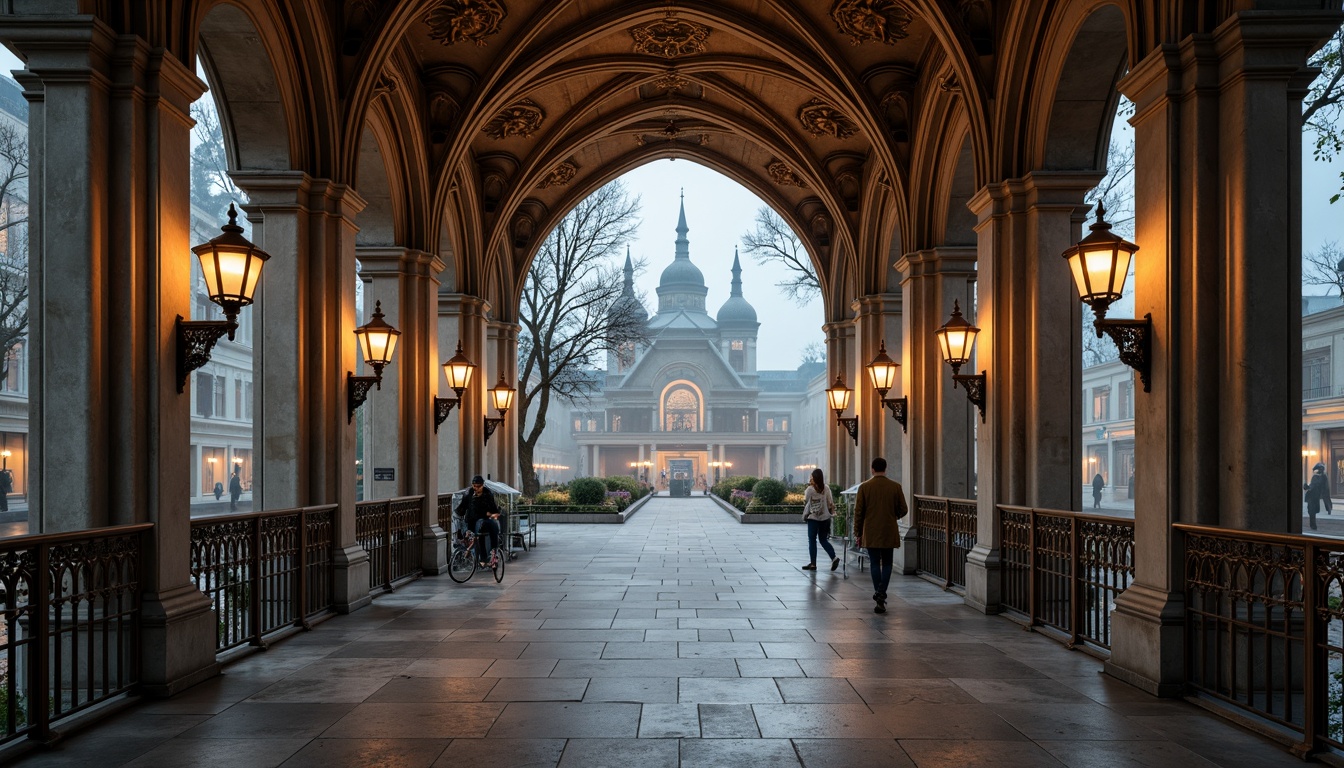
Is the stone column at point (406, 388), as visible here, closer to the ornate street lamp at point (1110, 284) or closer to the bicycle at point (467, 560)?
the bicycle at point (467, 560)

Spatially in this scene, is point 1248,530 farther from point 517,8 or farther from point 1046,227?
point 517,8

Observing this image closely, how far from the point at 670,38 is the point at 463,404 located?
24.1 feet

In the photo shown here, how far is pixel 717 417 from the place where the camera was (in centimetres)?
6788

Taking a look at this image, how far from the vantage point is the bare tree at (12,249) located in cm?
1994

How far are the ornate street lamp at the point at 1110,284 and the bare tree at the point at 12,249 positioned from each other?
1879 cm

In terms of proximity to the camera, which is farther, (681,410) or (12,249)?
(681,410)

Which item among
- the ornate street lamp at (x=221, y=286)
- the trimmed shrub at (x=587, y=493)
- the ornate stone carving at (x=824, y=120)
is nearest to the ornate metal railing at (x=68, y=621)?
the ornate street lamp at (x=221, y=286)

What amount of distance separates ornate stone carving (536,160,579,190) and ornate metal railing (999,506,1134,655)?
13788 millimetres

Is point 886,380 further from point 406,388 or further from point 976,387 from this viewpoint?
point 406,388

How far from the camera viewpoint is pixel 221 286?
24.4 feet

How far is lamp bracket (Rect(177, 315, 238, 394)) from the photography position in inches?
283

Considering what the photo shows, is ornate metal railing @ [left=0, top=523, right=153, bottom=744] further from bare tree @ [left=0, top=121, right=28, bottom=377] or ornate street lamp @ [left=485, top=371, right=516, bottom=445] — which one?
bare tree @ [left=0, top=121, right=28, bottom=377]

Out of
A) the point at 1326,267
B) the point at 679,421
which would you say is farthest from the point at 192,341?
the point at 679,421

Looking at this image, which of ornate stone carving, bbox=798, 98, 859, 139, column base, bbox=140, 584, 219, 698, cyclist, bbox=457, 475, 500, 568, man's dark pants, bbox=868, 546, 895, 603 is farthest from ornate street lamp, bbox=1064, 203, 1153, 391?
ornate stone carving, bbox=798, 98, 859, 139
